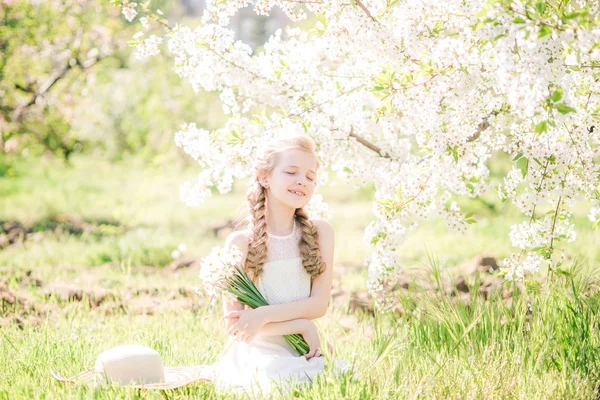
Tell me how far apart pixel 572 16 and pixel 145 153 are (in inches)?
511

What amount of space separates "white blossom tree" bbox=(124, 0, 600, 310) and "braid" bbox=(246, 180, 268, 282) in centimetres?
47

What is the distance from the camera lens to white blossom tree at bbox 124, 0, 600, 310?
305cm

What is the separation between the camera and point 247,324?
327 cm

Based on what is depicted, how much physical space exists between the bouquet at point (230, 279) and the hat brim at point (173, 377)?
15.0 inches

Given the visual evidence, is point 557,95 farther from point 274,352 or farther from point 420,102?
point 274,352

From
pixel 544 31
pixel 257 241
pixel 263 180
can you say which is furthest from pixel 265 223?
pixel 544 31

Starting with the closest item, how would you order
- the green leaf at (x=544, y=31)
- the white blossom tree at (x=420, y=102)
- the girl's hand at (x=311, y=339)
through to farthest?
the green leaf at (x=544, y=31) < the white blossom tree at (x=420, y=102) < the girl's hand at (x=311, y=339)

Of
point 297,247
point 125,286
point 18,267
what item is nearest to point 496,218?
point 125,286

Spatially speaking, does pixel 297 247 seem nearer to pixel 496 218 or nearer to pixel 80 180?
pixel 496 218

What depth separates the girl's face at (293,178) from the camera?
3492 millimetres

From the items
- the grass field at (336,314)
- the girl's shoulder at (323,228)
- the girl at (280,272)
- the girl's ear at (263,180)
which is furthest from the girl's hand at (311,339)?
the girl's ear at (263,180)

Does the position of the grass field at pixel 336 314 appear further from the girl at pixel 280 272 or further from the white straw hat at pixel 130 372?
the girl at pixel 280 272

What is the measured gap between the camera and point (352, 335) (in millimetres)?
4742

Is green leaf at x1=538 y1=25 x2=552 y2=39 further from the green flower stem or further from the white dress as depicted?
the green flower stem
